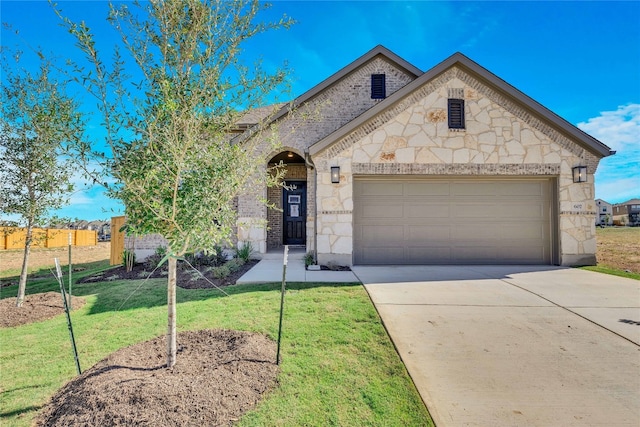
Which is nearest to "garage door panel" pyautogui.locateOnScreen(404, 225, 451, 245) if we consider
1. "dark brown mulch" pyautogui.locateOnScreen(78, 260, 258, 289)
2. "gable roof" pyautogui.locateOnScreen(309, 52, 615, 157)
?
"gable roof" pyautogui.locateOnScreen(309, 52, 615, 157)

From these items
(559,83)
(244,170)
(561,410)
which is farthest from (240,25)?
(559,83)

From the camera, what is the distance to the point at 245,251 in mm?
9961

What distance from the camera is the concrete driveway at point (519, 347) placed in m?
2.49

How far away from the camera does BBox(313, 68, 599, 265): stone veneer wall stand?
839cm

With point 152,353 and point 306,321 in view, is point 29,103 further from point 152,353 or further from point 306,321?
point 306,321

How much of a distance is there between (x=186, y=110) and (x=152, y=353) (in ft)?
8.85

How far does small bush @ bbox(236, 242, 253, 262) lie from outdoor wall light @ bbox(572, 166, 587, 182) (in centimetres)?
998

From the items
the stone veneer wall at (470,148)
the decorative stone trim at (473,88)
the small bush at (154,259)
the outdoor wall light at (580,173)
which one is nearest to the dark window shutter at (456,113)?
the stone veneer wall at (470,148)

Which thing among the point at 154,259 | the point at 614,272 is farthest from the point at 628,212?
the point at 154,259

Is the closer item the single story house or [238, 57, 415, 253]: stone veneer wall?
the single story house

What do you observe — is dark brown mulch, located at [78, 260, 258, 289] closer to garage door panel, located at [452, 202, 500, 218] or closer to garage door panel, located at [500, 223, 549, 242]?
garage door panel, located at [452, 202, 500, 218]

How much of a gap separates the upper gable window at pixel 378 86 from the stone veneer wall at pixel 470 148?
3618mm

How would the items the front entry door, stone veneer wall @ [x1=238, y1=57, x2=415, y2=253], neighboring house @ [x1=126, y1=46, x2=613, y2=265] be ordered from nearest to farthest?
neighboring house @ [x1=126, y1=46, x2=613, y2=265], stone veneer wall @ [x1=238, y1=57, x2=415, y2=253], the front entry door

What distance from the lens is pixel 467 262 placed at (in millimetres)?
8625
